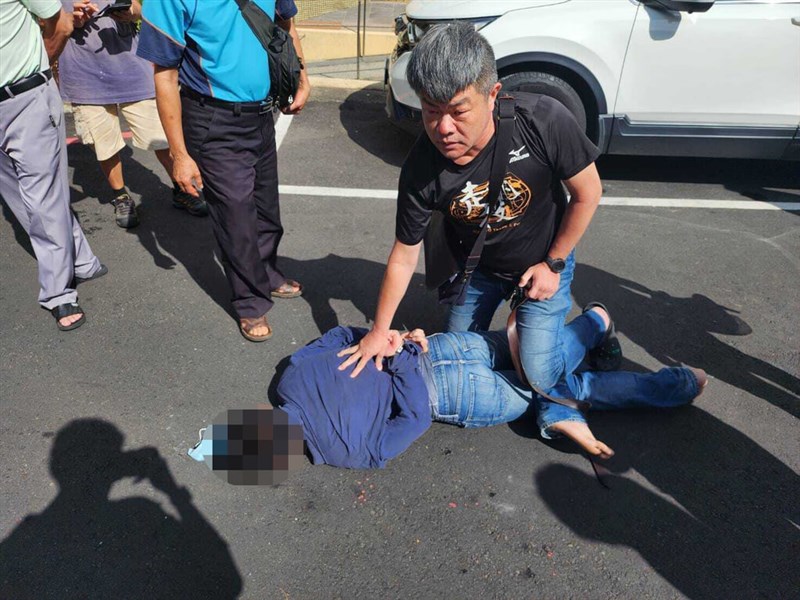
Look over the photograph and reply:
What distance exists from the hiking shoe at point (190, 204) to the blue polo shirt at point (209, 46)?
5.48 feet

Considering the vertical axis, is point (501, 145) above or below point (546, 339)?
above

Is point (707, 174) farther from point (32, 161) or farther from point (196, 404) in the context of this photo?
point (32, 161)

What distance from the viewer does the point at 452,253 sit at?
282 centimetres

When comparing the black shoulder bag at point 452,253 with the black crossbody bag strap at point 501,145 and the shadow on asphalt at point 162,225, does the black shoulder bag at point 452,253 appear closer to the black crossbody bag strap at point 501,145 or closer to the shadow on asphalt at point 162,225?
the black crossbody bag strap at point 501,145

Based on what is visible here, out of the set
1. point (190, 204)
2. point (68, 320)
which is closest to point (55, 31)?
point (68, 320)

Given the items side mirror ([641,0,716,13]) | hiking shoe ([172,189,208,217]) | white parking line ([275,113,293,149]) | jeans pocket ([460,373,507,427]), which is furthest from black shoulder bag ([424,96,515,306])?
white parking line ([275,113,293,149])

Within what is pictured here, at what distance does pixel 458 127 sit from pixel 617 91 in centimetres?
318

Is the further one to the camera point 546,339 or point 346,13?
point 346,13

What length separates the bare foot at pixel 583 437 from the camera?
262 cm

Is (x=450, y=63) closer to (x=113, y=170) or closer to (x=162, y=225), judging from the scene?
(x=162, y=225)

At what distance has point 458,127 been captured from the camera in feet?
7.01

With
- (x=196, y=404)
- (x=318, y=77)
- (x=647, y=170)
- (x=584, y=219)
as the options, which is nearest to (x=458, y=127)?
(x=584, y=219)

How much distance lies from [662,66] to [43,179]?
4.09m

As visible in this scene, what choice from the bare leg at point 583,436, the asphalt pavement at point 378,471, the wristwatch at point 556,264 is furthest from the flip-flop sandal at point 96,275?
the bare leg at point 583,436
